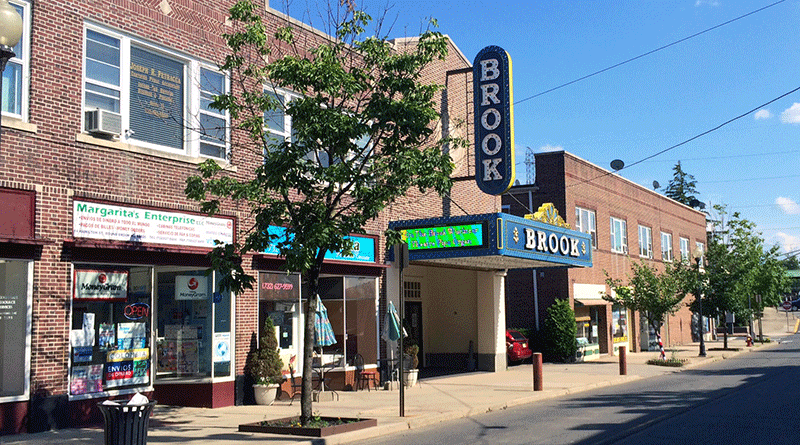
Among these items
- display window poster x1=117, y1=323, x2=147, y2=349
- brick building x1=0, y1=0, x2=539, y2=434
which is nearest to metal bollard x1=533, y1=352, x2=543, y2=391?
brick building x1=0, y1=0, x2=539, y2=434

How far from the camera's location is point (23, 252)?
12.8m

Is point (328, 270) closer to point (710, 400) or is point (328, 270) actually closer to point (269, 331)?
point (269, 331)

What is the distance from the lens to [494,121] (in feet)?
72.0

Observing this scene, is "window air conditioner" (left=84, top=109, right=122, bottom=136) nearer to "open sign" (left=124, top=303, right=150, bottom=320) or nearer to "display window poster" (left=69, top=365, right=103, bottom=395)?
"open sign" (left=124, top=303, right=150, bottom=320)

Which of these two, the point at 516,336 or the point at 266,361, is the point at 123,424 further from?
the point at 516,336

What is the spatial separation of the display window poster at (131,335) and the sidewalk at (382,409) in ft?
4.62

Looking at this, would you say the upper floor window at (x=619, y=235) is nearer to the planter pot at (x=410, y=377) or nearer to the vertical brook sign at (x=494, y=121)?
the vertical brook sign at (x=494, y=121)

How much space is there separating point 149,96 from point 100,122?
1.55 meters

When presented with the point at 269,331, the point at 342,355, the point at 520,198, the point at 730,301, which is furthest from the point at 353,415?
the point at 730,301

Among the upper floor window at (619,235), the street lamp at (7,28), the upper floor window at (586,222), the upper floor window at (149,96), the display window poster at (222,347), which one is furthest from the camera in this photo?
the upper floor window at (619,235)

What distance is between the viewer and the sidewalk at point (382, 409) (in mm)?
12078

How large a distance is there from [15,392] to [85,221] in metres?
3.01

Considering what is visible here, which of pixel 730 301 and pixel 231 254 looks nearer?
pixel 231 254

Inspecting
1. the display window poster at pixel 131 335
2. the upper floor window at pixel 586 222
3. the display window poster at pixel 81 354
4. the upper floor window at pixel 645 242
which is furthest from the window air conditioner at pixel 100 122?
the upper floor window at pixel 645 242
